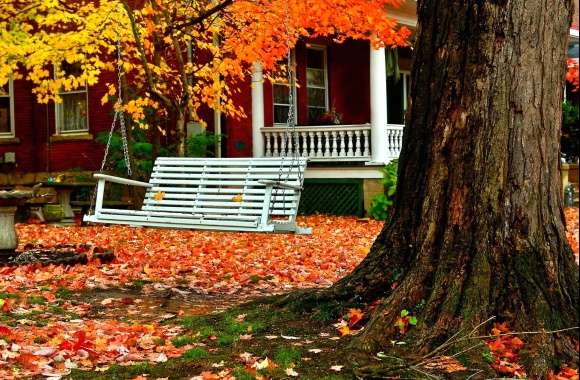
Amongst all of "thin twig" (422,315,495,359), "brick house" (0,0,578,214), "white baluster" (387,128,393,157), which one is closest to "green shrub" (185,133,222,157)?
"brick house" (0,0,578,214)

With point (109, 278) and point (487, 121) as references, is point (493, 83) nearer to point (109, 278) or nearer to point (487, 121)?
point (487, 121)

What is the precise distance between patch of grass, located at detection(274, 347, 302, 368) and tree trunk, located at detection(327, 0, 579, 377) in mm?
393

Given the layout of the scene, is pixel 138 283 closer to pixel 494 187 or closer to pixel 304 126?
pixel 494 187

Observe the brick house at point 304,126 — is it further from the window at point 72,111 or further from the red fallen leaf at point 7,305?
the red fallen leaf at point 7,305

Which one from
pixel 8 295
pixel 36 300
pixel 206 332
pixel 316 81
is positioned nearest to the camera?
Answer: pixel 206 332

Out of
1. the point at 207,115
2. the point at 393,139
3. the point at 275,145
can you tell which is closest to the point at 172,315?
the point at 275,145

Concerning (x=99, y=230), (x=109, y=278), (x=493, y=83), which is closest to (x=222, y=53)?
(x=99, y=230)

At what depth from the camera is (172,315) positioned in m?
5.97

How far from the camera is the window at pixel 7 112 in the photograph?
17.8 meters

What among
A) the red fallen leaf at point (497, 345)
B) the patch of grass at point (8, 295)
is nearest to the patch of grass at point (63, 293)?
the patch of grass at point (8, 295)

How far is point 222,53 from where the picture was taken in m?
14.1

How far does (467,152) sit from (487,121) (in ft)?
0.70

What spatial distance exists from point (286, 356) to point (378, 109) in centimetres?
1192

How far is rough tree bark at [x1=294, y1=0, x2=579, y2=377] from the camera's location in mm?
4406
